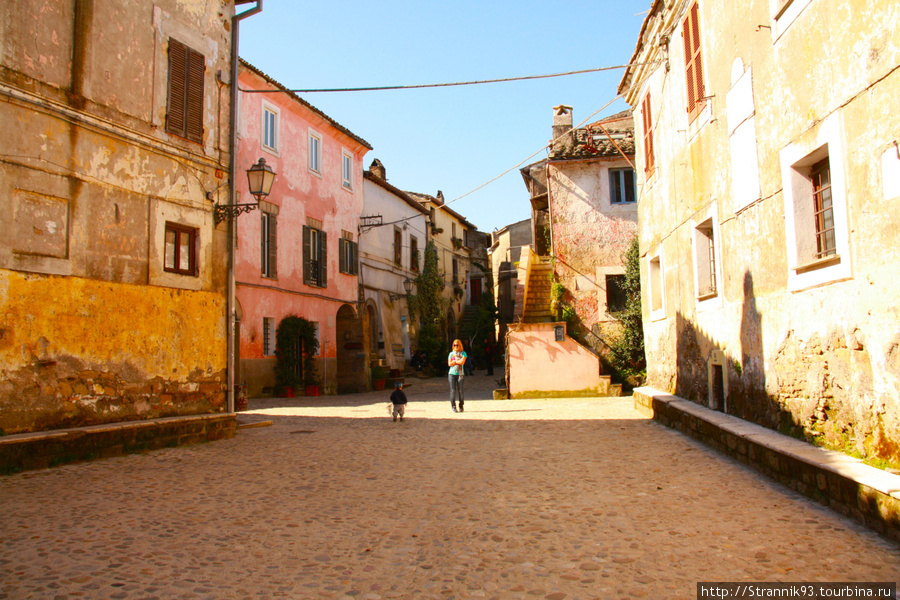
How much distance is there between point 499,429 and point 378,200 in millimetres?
18033

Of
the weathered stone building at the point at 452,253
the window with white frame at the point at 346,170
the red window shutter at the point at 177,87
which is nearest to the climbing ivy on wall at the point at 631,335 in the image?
the window with white frame at the point at 346,170

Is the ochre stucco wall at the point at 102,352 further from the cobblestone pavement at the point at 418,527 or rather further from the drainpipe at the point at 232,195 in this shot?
the cobblestone pavement at the point at 418,527

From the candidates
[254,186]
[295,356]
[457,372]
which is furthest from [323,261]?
[254,186]

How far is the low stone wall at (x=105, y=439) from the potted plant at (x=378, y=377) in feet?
46.4

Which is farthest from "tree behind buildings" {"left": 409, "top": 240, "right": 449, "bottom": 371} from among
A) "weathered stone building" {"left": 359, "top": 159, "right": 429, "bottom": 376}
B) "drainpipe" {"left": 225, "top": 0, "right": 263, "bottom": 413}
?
"drainpipe" {"left": 225, "top": 0, "right": 263, "bottom": 413}

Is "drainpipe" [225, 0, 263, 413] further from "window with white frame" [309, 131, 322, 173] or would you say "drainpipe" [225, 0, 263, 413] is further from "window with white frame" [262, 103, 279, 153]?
"window with white frame" [309, 131, 322, 173]

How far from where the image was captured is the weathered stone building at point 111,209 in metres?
7.93

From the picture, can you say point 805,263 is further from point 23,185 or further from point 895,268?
point 23,185

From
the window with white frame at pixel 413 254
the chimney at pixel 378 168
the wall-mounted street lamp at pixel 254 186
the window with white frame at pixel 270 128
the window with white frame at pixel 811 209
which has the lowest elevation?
the window with white frame at pixel 811 209

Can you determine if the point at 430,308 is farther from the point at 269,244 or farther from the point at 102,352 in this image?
the point at 102,352

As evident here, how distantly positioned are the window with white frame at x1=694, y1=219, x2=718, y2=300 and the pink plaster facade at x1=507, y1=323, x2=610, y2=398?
771 cm

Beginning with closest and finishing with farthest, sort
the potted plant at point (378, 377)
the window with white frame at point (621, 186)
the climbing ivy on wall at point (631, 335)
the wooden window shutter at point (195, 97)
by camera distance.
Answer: the wooden window shutter at point (195, 97), the climbing ivy on wall at point (631, 335), the window with white frame at point (621, 186), the potted plant at point (378, 377)

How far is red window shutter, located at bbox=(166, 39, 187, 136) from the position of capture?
10258 mm

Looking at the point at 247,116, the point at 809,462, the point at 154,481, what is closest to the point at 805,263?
the point at 809,462
